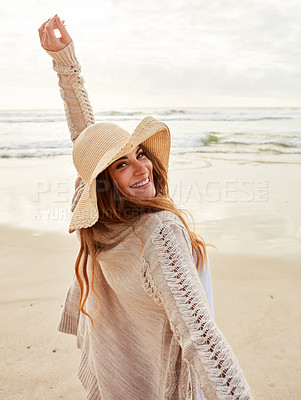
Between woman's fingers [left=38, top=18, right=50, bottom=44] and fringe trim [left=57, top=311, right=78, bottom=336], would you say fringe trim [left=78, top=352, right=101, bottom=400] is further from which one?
woman's fingers [left=38, top=18, right=50, bottom=44]

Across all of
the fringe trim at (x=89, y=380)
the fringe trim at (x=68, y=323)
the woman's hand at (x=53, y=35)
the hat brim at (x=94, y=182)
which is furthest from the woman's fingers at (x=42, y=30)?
the fringe trim at (x=89, y=380)

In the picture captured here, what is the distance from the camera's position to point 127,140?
4.15 feet

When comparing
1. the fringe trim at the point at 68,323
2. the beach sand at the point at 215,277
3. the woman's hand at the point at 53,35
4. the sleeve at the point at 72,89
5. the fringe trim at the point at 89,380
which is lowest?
the beach sand at the point at 215,277

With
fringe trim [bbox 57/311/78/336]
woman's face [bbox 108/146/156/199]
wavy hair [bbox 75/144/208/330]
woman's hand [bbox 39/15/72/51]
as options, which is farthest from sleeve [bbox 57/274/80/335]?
woman's hand [bbox 39/15/72/51]

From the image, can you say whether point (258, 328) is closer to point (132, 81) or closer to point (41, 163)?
point (41, 163)

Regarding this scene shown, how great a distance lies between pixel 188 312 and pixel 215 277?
265 cm

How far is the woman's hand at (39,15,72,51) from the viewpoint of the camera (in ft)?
5.57

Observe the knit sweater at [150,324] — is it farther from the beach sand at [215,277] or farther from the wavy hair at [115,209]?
the beach sand at [215,277]

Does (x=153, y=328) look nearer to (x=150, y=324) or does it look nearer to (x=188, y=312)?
(x=150, y=324)

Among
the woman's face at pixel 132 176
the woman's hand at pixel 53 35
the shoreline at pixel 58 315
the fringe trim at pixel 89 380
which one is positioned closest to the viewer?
the woman's face at pixel 132 176

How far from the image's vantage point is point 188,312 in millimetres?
994

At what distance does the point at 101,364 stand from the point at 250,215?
4002mm

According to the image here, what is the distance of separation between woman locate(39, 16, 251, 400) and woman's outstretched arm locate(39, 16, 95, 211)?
13 millimetres

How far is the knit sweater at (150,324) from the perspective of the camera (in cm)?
95
